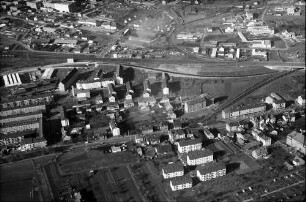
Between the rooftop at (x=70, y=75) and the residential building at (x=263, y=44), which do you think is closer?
the rooftop at (x=70, y=75)

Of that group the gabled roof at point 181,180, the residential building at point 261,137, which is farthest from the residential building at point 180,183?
the residential building at point 261,137

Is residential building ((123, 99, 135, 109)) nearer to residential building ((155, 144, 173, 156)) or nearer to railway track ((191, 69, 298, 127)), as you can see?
railway track ((191, 69, 298, 127))

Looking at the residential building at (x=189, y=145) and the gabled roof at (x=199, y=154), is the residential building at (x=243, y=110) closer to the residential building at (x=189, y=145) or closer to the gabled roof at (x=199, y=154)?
the residential building at (x=189, y=145)

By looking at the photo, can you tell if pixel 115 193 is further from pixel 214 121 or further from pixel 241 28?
pixel 241 28

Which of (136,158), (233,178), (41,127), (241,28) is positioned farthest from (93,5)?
(233,178)

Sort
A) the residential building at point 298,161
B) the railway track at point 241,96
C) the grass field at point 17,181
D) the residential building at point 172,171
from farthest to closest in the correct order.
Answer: the railway track at point 241,96 → the residential building at point 298,161 → the residential building at point 172,171 → the grass field at point 17,181

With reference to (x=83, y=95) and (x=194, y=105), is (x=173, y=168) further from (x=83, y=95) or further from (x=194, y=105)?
(x=83, y=95)
